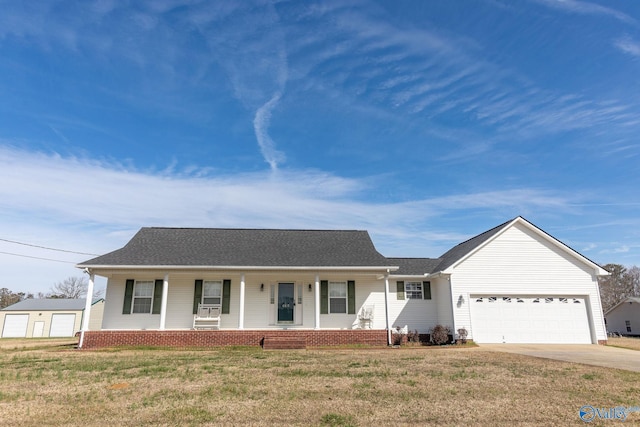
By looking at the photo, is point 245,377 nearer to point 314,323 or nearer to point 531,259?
point 314,323

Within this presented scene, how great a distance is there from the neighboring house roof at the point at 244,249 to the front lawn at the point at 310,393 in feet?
22.6

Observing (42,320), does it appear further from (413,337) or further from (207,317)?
(413,337)

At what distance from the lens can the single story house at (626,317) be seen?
3641 centimetres

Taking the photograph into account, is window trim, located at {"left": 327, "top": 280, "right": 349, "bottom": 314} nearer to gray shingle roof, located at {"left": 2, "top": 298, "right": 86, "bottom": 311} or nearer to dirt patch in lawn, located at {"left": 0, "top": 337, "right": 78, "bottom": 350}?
dirt patch in lawn, located at {"left": 0, "top": 337, "right": 78, "bottom": 350}

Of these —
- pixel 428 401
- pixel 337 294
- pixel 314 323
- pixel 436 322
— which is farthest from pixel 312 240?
pixel 428 401

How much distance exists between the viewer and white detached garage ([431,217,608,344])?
1792 cm

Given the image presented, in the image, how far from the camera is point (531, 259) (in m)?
18.7

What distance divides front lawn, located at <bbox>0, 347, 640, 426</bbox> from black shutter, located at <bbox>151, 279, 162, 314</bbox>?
23.5ft

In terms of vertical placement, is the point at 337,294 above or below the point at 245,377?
above

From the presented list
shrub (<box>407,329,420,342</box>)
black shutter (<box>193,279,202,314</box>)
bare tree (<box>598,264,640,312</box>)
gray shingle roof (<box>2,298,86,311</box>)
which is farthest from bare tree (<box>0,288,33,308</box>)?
bare tree (<box>598,264,640,312</box>)

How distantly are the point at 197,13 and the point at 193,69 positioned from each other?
9.87ft

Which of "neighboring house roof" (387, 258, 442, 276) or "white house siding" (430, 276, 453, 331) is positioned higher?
"neighboring house roof" (387, 258, 442, 276)

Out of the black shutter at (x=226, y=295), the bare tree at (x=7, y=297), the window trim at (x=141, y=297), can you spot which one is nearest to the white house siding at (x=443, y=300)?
the black shutter at (x=226, y=295)

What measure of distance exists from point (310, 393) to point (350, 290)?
483 inches
